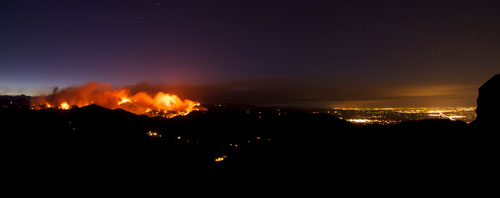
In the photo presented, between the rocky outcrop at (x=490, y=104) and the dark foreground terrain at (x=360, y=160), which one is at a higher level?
the rocky outcrop at (x=490, y=104)

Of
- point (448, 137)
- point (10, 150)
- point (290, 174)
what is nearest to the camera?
point (448, 137)

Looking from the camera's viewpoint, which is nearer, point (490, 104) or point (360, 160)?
point (490, 104)

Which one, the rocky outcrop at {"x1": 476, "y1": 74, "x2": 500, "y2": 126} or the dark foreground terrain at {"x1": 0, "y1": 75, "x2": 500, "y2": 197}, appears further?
the rocky outcrop at {"x1": 476, "y1": 74, "x2": 500, "y2": 126}

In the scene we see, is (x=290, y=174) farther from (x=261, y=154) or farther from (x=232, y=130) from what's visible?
(x=232, y=130)

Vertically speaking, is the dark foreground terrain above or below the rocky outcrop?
below

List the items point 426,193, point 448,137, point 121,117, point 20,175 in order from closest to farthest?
Result: point 426,193 → point 448,137 → point 20,175 → point 121,117

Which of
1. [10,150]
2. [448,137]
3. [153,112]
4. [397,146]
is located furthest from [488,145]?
[153,112]

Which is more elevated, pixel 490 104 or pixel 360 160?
pixel 490 104

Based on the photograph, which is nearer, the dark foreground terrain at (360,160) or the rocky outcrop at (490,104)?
the dark foreground terrain at (360,160)
